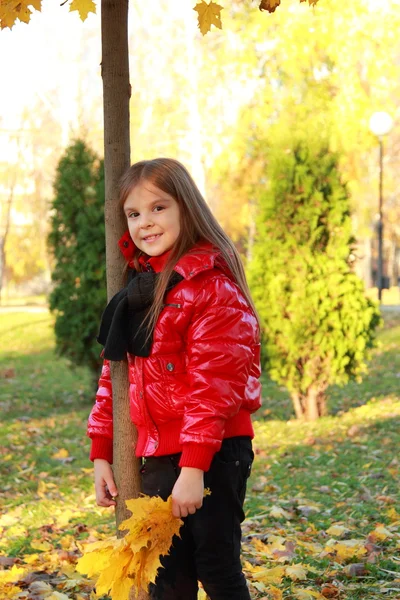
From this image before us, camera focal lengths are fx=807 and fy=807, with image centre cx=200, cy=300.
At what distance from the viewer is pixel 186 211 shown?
99.4 inches

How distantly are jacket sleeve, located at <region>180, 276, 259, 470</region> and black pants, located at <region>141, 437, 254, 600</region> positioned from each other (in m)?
0.17

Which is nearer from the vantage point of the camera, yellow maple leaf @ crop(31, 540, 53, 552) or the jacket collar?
the jacket collar

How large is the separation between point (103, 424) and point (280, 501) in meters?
2.42

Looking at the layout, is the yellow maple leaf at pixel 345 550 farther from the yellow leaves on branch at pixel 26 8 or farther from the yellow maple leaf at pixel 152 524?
the yellow leaves on branch at pixel 26 8

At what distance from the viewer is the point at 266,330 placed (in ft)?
26.3

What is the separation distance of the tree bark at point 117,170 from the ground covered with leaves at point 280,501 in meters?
0.74

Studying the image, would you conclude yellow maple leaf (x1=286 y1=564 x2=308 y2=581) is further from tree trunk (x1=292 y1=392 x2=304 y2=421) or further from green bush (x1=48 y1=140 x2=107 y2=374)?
green bush (x1=48 y1=140 x2=107 y2=374)

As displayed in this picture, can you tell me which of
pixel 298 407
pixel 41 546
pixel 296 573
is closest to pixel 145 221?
pixel 296 573

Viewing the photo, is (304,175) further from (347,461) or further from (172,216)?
(172,216)

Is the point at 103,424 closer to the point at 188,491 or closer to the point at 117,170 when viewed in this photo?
the point at 188,491

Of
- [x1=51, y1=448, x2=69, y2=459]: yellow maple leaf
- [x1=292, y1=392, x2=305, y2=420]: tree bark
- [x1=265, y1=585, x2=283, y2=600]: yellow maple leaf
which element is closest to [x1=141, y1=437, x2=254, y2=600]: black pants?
[x1=265, y1=585, x2=283, y2=600]: yellow maple leaf

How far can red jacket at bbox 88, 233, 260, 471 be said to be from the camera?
223 cm

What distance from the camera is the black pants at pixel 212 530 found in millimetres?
2373

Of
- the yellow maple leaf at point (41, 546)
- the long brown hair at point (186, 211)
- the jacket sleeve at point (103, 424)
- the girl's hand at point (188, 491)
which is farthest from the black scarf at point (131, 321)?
the yellow maple leaf at point (41, 546)
